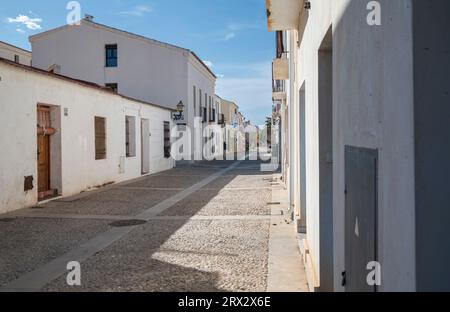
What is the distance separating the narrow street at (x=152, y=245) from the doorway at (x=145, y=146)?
8.36 m

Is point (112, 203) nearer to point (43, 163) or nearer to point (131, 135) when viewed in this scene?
point (43, 163)

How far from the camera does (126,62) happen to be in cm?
2708

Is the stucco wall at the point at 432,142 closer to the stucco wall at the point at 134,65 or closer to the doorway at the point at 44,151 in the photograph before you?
the doorway at the point at 44,151

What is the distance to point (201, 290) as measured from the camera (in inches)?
185

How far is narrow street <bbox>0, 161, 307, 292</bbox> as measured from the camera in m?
5.05

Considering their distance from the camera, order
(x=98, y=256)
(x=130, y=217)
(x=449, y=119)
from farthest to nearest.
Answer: (x=130, y=217) → (x=98, y=256) → (x=449, y=119)

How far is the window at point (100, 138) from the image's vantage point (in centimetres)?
1507

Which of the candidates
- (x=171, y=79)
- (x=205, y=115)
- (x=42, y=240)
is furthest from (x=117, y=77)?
(x=42, y=240)

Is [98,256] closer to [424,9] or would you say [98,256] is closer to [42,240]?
[42,240]

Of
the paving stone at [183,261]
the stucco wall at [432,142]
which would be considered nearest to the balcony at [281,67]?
the paving stone at [183,261]

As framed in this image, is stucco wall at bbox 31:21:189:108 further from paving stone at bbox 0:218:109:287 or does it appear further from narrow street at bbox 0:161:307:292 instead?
paving stone at bbox 0:218:109:287

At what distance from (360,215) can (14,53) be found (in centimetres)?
3021

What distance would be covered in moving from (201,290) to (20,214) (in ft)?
20.8

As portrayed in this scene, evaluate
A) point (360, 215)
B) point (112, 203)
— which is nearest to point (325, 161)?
point (360, 215)
